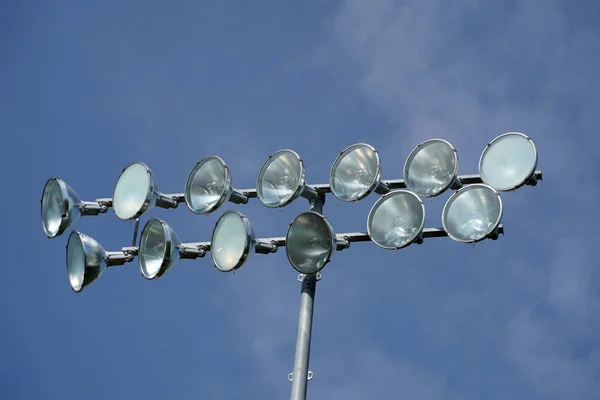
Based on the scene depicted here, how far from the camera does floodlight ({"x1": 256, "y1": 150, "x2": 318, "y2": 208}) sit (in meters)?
14.7

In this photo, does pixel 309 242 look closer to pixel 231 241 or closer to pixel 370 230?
pixel 370 230

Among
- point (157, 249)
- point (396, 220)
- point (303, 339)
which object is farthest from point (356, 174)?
point (157, 249)

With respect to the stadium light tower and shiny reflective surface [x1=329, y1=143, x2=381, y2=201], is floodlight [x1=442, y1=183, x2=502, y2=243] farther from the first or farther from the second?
shiny reflective surface [x1=329, y1=143, x2=381, y2=201]

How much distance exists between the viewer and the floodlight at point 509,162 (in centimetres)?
1394

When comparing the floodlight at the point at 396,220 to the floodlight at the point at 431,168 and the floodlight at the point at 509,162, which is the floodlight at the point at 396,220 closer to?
the floodlight at the point at 431,168

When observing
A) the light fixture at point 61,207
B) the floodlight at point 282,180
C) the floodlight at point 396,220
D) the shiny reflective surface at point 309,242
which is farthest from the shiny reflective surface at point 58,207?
the floodlight at point 396,220

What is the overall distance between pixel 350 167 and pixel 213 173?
210 centimetres

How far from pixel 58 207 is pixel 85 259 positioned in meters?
1.28

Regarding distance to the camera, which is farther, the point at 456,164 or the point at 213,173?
the point at 213,173

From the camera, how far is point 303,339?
43.2 feet

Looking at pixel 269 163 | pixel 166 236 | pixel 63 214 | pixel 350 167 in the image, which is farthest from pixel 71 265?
pixel 350 167

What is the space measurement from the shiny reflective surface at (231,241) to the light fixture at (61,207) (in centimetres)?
259

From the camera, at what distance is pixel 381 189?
48.1ft

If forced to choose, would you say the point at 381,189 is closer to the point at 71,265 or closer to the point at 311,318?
the point at 311,318
